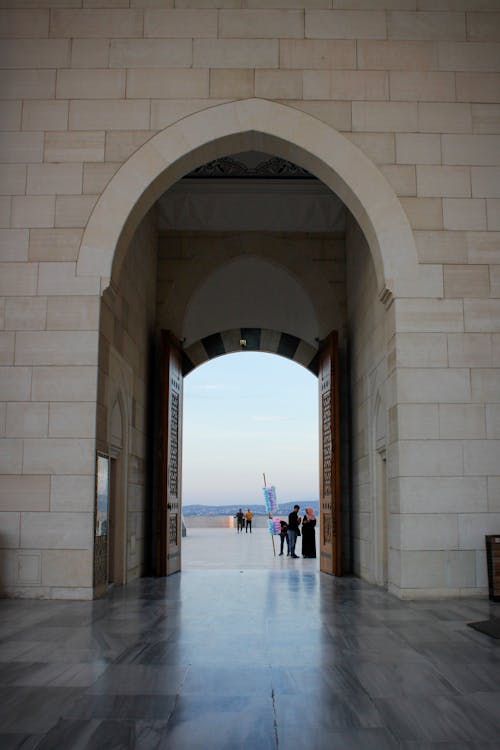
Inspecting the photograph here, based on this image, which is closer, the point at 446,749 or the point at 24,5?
the point at 446,749

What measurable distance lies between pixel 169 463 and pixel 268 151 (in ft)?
14.3

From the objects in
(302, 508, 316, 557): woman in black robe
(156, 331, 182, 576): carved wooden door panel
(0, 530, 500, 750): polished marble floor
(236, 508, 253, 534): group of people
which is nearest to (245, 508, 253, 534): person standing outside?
(236, 508, 253, 534): group of people

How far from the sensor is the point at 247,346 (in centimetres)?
1317

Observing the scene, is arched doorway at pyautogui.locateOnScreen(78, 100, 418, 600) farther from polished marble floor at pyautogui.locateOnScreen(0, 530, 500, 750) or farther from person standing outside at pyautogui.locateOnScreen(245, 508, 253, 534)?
person standing outside at pyautogui.locateOnScreen(245, 508, 253, 534)

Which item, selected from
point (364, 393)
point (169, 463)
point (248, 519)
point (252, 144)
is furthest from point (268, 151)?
point (248, 519)

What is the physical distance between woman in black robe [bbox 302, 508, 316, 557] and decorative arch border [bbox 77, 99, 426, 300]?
6.55 metres

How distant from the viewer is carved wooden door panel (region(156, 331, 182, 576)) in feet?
31.9

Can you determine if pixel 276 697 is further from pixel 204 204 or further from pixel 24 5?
pixel 204 204

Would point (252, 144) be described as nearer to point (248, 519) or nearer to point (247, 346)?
point (247, 346)

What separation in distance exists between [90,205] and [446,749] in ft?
19.0

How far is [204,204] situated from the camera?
1096 centimetres

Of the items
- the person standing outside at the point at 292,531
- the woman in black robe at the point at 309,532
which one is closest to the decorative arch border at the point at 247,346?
the woman in black robe at the point at 309,532

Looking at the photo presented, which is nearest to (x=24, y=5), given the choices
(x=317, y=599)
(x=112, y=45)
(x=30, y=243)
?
(x=112, y=45)

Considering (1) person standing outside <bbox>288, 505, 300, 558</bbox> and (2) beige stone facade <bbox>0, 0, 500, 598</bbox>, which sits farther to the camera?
(1) person standing outside <bbox>288, 505, 300, 558</bbox>
